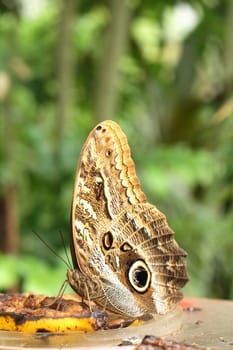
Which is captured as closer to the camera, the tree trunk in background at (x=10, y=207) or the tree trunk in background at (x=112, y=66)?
the tree trunk in background at (x=10, y=207)

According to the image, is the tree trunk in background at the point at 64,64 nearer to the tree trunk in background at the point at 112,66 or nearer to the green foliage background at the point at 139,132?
the green foliage background at the point at 139,132

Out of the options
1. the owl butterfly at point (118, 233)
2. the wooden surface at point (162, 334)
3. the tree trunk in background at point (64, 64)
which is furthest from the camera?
the tree trunk in background at point (64, 64)

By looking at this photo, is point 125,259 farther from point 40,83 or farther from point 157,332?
point 40,83

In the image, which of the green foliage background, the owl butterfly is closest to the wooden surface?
the owl butterfly

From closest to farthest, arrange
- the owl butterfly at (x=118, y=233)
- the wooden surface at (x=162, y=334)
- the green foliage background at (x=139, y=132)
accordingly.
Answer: the wooden surface at (x=162, y=334) < the owl butterfly at (x=118, y=233) < the green foliage background at (x=139, y=132)

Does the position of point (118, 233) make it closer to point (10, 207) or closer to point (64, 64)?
point (10, 207)

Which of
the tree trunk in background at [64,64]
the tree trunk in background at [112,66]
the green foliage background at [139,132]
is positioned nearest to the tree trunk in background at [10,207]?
the green foliage background at [139,132]

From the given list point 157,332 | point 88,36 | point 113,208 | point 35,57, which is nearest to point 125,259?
point 113,208
